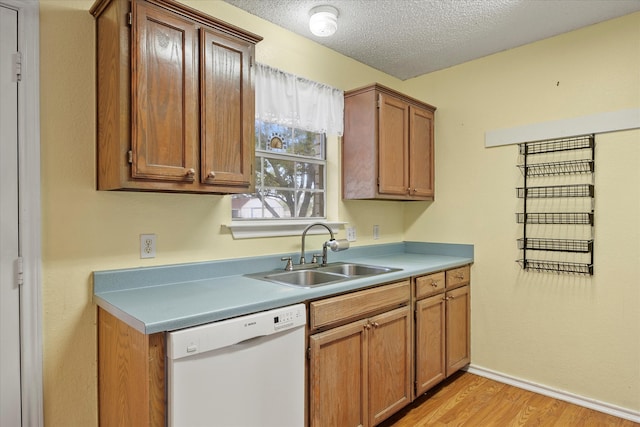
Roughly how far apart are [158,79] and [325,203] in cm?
154

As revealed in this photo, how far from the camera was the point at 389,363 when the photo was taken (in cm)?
224

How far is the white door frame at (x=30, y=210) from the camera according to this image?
159cm

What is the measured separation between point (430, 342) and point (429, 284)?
15.4 inches

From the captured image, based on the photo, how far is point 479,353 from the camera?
303 centimetres

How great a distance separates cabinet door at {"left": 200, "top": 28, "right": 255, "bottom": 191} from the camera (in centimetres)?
180

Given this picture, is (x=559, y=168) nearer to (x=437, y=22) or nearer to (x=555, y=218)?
(x=555, y=218)

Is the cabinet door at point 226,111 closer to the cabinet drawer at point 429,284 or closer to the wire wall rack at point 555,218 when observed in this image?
the cabinet drawer at point 429,284

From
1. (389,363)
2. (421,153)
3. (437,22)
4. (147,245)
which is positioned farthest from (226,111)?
(421,153)

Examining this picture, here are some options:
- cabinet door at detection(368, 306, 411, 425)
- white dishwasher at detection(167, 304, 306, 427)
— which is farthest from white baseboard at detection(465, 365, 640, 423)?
white dishwasher at detection(167, 304, 306, 427)

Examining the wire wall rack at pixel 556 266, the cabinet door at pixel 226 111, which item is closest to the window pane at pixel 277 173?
the cabinet door at pixel 226 111

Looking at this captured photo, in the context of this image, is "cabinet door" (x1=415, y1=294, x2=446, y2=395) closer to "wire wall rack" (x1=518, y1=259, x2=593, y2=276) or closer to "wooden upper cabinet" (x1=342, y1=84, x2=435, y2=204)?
"wire wall rack" (x1=518, y1=259, x2=593, y2=276)

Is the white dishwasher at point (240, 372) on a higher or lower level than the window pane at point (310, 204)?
lower

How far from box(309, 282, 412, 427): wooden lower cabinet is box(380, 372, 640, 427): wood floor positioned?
7.4 inches

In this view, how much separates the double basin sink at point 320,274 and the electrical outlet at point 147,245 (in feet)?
1.77
